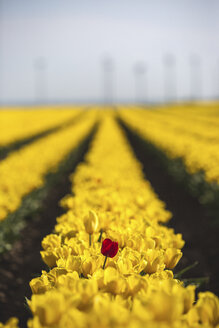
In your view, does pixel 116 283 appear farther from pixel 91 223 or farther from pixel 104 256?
pixel 91 223

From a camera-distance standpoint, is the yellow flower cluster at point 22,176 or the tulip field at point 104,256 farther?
the yellow flower cluster at point 22,176

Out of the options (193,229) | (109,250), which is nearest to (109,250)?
(109,250)

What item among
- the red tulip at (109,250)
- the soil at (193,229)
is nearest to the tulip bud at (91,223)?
the red tulip at (109,250)

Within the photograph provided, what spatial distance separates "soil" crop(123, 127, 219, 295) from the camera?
5.47m

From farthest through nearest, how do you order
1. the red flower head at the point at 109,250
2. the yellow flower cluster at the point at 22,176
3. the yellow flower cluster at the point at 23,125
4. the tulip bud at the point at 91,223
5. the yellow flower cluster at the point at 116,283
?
the yellow flower cluster at the point at 23,125, the yellow flower cluster at the point at 22,176, the tulip bud at the point at 91,223, the red flower head at the point at 109,250, the yellow flower cluster at the point at 116,283

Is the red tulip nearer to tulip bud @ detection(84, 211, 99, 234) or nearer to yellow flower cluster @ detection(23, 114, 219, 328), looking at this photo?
yellow flower cluster @ detection(23, 114, 219, 328)

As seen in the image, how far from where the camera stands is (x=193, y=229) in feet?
23.9

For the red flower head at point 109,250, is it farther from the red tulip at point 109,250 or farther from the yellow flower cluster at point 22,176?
the yellow flower cluster at point 22,176

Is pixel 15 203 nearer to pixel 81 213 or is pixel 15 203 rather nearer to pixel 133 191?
pixel 133 191

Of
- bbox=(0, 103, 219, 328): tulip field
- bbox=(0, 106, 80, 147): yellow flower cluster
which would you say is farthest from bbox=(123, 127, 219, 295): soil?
bbox=(0, 106, 80, 147): yellow flower cluster

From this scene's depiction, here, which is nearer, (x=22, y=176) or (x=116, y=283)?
(x=116, y=283)

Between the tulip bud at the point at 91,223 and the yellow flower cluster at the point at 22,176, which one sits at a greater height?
the tulip bud at the point at 91,223

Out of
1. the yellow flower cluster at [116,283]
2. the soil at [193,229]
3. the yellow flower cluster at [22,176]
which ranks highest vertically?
the yellow flower cluster at [116,283]

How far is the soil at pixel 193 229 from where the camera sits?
5468mm
